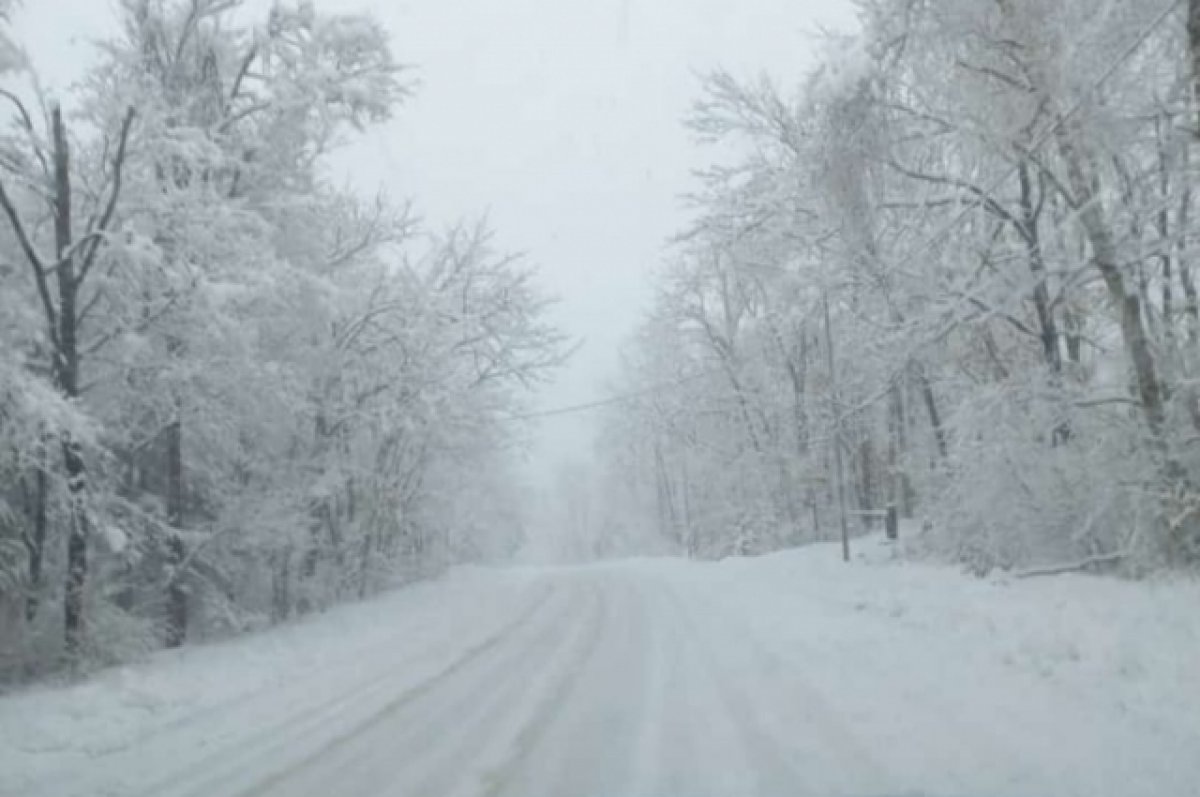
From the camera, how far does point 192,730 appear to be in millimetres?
9469

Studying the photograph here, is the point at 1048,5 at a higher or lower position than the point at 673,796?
higher

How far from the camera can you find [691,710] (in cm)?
855

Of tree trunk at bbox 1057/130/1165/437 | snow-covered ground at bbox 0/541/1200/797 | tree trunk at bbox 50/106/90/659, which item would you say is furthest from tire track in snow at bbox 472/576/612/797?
tree trunk at bbox 1057/130/1165/437

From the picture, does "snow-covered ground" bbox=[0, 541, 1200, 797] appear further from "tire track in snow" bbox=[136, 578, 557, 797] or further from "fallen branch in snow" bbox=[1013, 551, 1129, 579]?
"fallen branch in snow" bbox=[1013, 551, 1129, 579]

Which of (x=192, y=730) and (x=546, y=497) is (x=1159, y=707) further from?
(x=546, y=497)

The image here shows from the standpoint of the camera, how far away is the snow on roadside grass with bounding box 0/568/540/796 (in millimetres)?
8992

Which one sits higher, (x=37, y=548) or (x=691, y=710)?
(x=37, y=548)

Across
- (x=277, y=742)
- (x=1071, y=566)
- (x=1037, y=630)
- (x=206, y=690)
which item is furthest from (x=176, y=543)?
(x=1071, y=566)

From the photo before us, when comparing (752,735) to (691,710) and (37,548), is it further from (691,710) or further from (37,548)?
(37,548)

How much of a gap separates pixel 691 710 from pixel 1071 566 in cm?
830

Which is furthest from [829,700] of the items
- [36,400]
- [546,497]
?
[546,497]

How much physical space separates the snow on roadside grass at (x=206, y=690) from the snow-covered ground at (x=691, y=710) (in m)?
0.05

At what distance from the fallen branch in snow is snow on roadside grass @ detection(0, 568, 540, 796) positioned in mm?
8351

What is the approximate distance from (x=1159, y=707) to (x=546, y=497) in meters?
110
